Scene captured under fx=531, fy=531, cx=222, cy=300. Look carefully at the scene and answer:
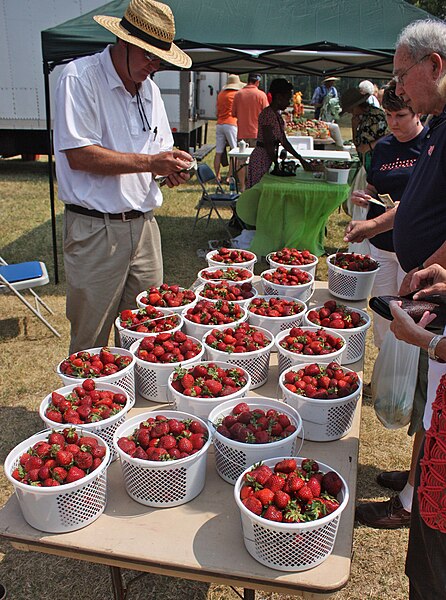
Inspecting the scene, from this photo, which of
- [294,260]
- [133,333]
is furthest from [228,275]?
[133,333]

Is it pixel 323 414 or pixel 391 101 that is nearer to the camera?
pixel 323 414

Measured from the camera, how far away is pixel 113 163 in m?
2.56

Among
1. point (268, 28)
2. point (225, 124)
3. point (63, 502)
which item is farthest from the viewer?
point (225, 124)

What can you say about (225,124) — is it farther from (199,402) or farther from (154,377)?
(199,402)

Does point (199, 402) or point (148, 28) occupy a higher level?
point (148, 28)

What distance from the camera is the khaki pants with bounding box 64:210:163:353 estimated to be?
2.79 metres

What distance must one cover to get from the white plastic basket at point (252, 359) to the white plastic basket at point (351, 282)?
1125 mm

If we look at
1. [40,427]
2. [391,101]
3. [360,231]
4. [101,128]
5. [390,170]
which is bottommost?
[40,427]

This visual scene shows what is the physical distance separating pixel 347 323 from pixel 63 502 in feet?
5.52

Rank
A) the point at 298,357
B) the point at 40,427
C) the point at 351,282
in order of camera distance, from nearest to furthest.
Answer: the point at 298,357, the point at 351,282, the point at 40,427

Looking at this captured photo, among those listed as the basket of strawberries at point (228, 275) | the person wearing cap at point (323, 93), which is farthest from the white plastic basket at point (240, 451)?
the person wearing cap at point (323, 93)

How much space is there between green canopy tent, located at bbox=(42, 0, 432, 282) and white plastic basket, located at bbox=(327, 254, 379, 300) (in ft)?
8.68

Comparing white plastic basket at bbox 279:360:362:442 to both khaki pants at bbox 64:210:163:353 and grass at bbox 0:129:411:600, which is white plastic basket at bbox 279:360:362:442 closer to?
grass at bbox 0:129:411:600

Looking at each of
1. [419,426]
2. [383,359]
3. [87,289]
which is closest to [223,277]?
[87,289]
